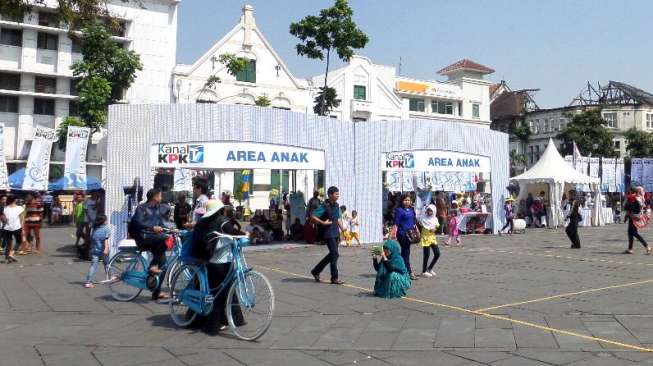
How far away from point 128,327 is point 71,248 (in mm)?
11712

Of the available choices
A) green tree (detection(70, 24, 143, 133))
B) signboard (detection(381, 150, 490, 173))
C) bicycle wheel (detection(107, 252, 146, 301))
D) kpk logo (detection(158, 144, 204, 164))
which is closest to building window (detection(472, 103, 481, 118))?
green tree (detection(70, 24, 143, 133))

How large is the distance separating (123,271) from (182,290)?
7.01 ft

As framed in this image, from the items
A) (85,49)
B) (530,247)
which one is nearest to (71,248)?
(530,247)

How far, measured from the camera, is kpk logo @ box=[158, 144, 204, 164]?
1496cm

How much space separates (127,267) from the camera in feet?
28.7

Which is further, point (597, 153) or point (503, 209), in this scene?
point (597, 153)

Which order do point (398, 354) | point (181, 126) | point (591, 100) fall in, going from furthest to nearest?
point (591, 100), point (181, 126), point (398, 354)

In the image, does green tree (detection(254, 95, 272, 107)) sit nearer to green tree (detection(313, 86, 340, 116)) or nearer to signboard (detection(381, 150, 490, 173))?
green tree (detection(313, 86, 340, 116))

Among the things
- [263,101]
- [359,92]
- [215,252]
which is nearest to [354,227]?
[215,252]

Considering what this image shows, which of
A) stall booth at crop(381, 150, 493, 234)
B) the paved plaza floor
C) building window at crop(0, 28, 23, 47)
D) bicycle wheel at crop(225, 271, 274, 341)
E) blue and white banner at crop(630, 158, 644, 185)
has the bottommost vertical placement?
the paved plaza floor

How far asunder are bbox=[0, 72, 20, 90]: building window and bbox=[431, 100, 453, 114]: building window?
124 feet

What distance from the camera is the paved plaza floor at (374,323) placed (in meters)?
5.80

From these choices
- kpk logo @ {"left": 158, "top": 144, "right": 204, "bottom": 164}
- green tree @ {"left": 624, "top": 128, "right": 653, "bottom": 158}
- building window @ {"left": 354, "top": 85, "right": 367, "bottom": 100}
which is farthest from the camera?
green tree @ {"left": 624, "top": 128, "right": 653, "bottom": 158}

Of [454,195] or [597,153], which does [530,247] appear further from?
[597,153]
